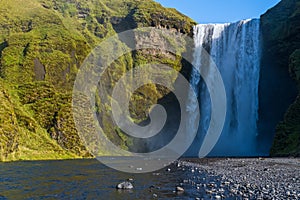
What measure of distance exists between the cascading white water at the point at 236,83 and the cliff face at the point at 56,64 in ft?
42.9

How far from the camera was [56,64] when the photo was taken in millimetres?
87938

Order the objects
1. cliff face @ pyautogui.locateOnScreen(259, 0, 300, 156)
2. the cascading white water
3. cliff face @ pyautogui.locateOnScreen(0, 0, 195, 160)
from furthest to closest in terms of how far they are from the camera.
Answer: the cascading white water → cliff face @ pyautogui.locateOnScreen(259, 0, 300, 156) → cliff face @ pyautogui.locateOnScreen(0, 0, 195, 160)

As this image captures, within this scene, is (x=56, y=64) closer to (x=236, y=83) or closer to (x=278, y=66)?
(x=236, y=83)

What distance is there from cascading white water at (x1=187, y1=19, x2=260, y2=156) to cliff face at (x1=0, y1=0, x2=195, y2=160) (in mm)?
13067

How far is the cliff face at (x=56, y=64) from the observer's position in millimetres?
66000

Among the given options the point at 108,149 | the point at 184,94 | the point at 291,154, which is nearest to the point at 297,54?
the point at 291,154

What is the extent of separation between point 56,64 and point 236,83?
44.7 meters

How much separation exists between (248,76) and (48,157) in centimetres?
4415

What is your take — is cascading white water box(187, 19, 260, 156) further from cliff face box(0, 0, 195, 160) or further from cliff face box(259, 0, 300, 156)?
cliff face box(0, 0, 195, 160)

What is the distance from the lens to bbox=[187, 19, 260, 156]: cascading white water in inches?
2830

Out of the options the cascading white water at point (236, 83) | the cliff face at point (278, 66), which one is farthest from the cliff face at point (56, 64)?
the cliff face at point (278, 66)

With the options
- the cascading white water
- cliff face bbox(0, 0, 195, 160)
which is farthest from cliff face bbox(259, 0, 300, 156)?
cliff face bbox(0, 0, 195, 160)

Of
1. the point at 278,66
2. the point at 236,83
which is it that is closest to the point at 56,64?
the point at 236,83

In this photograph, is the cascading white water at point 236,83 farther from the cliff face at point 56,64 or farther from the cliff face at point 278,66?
the cliff face at point 56,64
